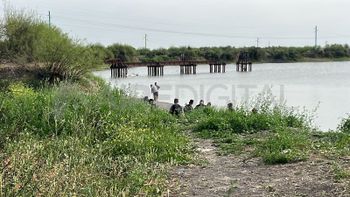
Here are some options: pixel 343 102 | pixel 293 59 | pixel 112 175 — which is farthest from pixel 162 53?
pixel 112 175

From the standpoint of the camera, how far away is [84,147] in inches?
279

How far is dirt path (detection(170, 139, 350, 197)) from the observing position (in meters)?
5.73

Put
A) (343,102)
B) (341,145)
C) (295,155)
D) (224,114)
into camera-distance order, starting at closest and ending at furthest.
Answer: (295,155)
(341,145)
(224,114)
(343,102)

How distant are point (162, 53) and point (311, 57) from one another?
115 feet

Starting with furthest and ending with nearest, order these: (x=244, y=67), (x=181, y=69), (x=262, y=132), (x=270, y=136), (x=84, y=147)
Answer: (x=244, y=67), (x=181, y=69), (x=262, y=132), (x=270, y=136), (x=84, y=147)

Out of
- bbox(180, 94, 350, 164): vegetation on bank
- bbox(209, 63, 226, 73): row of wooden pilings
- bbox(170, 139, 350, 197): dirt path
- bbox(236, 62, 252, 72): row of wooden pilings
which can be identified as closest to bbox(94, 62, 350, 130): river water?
bbox(180, 94, 350, 164): vegetation on bank

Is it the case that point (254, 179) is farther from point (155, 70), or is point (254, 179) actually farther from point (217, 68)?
point (217, 68)

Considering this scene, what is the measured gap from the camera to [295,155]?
738 centimetres

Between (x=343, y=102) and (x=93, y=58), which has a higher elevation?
(x=93, y=58)

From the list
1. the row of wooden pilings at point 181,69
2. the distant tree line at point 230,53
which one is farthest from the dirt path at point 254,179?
the distant tree line at point 230,53

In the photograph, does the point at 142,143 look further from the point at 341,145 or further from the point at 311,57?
the point at 311,57

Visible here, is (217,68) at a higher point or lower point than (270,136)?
lower

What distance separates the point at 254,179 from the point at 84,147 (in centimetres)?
238

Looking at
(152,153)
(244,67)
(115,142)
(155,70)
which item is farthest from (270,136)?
(244,67)
